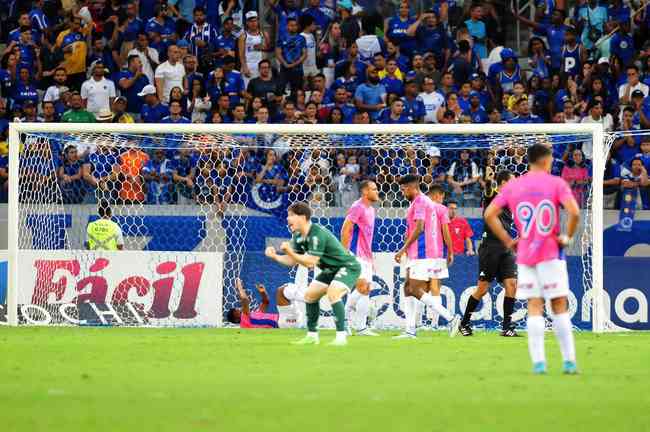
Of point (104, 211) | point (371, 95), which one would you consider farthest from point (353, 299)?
point (371, 95)

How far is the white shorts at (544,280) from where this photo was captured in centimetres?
1016

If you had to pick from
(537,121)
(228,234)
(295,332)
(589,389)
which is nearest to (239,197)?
(228,234)

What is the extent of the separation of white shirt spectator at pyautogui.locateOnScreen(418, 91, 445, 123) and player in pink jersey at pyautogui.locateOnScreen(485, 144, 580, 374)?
43.6ft

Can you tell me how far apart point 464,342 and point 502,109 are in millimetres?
9921

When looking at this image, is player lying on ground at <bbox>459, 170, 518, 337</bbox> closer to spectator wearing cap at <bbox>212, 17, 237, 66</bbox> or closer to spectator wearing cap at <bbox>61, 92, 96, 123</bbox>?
spectator wearing cap at <bbox>61, 92, 96, 123</bbox>

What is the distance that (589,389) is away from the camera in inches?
352

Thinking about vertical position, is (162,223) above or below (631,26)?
below

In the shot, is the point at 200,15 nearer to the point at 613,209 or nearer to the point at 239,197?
the point at 239,197

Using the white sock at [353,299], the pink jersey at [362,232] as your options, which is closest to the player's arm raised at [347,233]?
the pink jersey at [362,232]

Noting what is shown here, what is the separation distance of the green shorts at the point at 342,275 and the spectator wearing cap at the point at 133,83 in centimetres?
1133

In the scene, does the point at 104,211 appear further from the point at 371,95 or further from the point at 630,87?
the point at 630,87

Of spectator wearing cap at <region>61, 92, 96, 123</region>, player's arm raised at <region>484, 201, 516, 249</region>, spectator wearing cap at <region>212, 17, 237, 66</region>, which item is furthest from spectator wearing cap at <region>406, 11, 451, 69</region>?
player's arm raised at <region>484, 201, 516, 249</region>

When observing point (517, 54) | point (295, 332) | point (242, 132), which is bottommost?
point (295, 332)

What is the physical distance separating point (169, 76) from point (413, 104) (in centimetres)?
489
